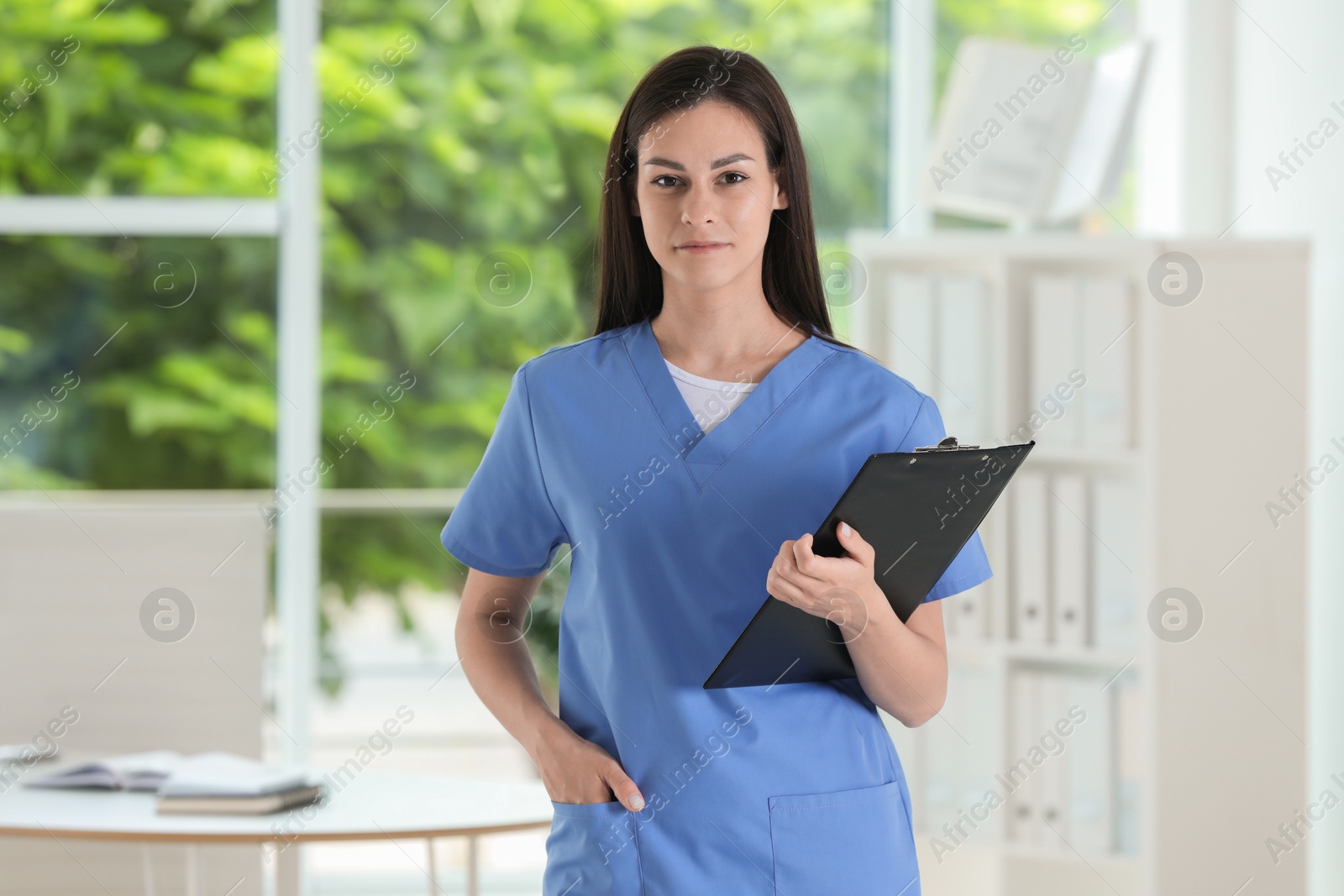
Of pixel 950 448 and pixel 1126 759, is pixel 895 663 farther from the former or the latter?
pixel 1126 759

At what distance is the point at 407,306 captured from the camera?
2898 millimetres

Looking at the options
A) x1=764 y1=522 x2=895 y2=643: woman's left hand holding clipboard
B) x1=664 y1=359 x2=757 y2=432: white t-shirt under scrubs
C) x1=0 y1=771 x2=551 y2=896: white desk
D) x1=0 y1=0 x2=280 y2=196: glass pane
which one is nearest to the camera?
x1=764 y1=522 x2=895 y2=643: woman's left hand holding clipboard

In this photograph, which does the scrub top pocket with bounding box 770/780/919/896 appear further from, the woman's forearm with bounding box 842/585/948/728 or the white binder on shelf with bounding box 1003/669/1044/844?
the white binder on shelf with bounding box 1003/669/1044/844

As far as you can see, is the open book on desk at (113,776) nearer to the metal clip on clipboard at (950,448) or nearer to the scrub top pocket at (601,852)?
the scrub top pocket at (601,852)

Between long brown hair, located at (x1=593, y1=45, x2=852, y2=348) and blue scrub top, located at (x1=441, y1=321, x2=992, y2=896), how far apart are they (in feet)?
0.23

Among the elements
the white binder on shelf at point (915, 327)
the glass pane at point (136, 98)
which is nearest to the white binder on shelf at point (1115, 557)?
the white binder on shelf at point (915, 327)

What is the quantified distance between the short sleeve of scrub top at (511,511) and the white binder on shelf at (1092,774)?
1.48 meters

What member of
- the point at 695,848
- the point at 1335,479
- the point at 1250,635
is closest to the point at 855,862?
the point at 695,848

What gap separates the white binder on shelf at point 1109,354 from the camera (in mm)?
2158

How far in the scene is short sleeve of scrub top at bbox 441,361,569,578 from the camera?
1.09 metres

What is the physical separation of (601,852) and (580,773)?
0.23 ft

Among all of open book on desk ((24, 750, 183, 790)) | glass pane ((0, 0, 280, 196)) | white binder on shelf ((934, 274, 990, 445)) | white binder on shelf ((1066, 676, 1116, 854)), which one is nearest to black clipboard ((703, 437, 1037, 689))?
open book on desk ((24, 750, 183, 790))

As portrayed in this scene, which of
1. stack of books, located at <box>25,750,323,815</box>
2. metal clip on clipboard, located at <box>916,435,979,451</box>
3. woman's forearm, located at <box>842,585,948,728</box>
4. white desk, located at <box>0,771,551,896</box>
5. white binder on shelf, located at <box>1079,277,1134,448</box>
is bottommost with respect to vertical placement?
white desk, located at <box>0,771,551,896</box>

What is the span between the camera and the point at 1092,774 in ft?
7.20
